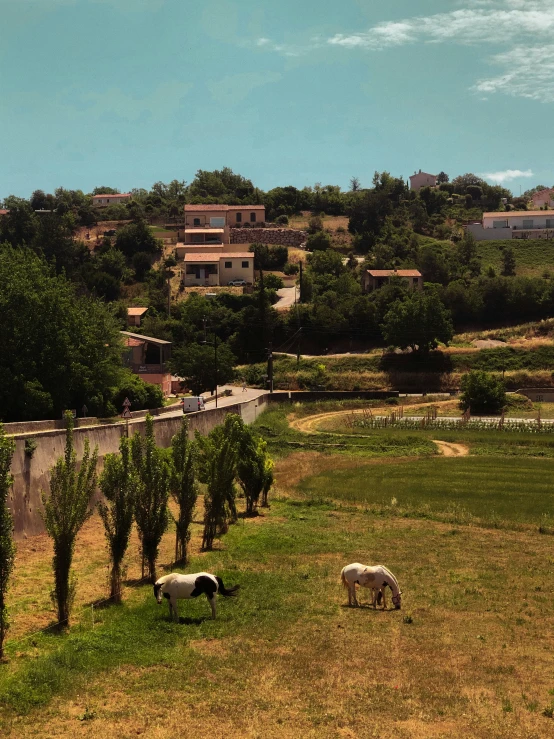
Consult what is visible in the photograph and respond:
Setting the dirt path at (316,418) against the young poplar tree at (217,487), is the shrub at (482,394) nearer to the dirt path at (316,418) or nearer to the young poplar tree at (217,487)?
the dirt path at (316,418)

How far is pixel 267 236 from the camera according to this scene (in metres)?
129

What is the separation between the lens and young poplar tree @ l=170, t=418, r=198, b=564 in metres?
23.1

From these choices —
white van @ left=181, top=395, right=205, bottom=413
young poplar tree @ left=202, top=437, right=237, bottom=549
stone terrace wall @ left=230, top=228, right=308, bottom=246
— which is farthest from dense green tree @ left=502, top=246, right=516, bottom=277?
young poplar tree @ left=202, top=437, right=237, bottom=549

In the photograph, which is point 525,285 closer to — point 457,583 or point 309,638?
point 457,583

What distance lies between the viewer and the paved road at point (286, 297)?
101 m

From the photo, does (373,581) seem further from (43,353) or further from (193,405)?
(193,405)

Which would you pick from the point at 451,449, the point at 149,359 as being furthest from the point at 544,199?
the point at 451,449

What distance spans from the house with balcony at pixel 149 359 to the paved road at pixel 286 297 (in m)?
22.3

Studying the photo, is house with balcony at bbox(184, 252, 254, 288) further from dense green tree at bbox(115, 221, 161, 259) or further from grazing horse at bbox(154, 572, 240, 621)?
grazing horse at bbox(154, 572, 240, 621)

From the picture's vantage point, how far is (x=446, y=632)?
17.6m

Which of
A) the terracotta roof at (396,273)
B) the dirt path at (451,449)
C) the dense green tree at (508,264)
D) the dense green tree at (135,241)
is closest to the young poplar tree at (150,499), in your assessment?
the dirt path at (451,449)

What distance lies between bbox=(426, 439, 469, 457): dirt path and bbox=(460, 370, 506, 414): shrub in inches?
598

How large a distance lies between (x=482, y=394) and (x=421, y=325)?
17.9 m

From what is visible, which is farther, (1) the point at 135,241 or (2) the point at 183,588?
(1) the point at 135,241
